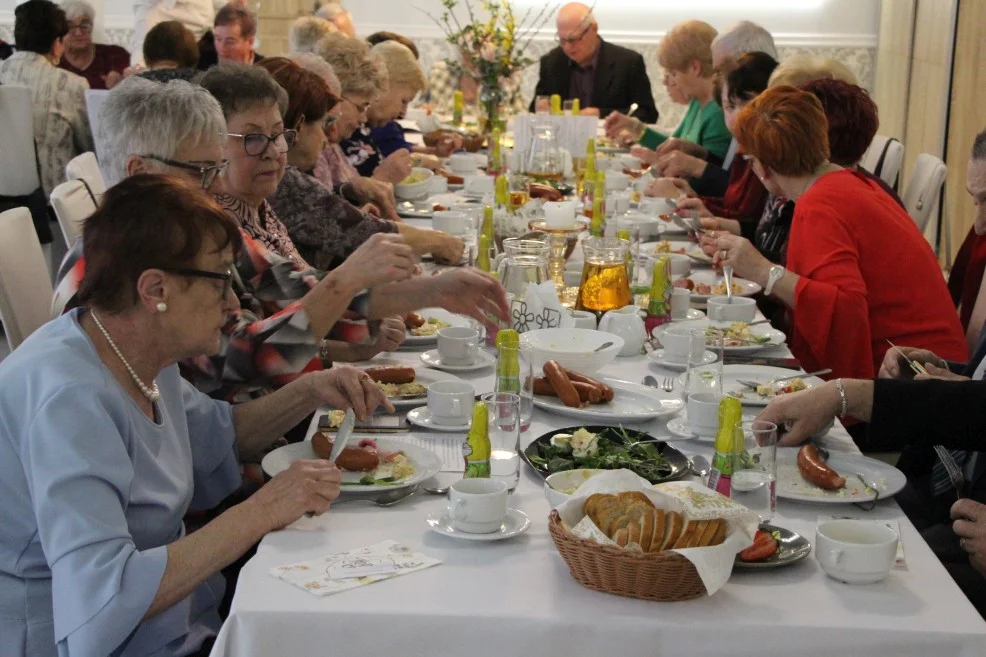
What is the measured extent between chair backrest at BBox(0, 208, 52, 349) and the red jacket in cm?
172

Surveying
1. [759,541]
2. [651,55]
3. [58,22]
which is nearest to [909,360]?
[759,541]

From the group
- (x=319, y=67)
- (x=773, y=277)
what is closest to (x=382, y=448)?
(x=773, y=277)

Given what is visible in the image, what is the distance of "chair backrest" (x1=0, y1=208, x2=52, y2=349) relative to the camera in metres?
2.21

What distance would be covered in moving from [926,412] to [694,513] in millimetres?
742

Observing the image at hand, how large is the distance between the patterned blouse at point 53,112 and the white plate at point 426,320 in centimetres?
354

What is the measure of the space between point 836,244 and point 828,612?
1.63m

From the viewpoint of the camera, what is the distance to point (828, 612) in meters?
1.34

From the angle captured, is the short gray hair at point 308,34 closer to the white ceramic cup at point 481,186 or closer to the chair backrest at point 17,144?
the white ceramic cup at point 481,186

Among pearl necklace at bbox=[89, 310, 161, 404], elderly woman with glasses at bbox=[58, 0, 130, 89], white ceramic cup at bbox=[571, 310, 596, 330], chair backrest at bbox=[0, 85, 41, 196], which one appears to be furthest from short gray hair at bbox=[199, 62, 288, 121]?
elderly woman with glasses at bbox=[58, 0, 130, 89]

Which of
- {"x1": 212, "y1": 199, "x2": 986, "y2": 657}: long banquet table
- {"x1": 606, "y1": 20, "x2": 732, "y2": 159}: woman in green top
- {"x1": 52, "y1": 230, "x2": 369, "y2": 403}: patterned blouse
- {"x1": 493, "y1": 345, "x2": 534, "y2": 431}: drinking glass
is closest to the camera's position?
{"x1": 212, "y1": 199, "x2": 986, "y2": 657}: long banquet table

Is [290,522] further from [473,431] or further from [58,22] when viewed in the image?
[58,22]

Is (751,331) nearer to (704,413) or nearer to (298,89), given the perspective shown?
(704,413)

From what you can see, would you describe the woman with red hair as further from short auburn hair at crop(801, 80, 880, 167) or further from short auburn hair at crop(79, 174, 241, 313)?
short auburn hair at crop(79, 174, 241, 313)

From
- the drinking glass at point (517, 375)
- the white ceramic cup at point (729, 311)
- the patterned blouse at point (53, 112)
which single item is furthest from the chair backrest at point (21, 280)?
the patterned blouse at point (53, 112)
